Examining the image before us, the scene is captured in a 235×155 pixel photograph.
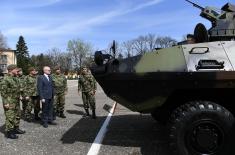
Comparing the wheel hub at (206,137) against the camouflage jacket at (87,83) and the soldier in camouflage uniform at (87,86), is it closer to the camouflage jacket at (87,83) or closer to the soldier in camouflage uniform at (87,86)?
the soldier in camouflage uniform at (87,86)

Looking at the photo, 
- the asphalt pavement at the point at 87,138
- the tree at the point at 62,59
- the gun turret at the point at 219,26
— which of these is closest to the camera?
the gun turret at the point at 219,26

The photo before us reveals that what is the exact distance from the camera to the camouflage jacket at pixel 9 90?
369 inches

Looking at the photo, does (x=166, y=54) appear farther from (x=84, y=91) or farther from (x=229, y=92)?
(x=84, y=91)

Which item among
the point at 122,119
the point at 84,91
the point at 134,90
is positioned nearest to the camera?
the point at 134,90

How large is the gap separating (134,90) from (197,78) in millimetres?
1016

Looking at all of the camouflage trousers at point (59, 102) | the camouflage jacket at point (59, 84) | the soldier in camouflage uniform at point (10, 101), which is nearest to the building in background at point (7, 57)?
the camouflage jacket at point (59, 84)

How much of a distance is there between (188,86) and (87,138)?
2797 millimetres

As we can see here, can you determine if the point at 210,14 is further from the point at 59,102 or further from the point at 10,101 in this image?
the point at 59,102

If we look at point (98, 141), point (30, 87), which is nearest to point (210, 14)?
point (98, 141)

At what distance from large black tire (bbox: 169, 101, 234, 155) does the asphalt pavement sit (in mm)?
776

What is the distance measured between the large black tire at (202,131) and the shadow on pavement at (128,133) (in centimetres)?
76

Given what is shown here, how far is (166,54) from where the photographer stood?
729 cm

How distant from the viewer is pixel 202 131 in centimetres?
690

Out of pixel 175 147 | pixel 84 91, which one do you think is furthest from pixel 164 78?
pixel 84 91
